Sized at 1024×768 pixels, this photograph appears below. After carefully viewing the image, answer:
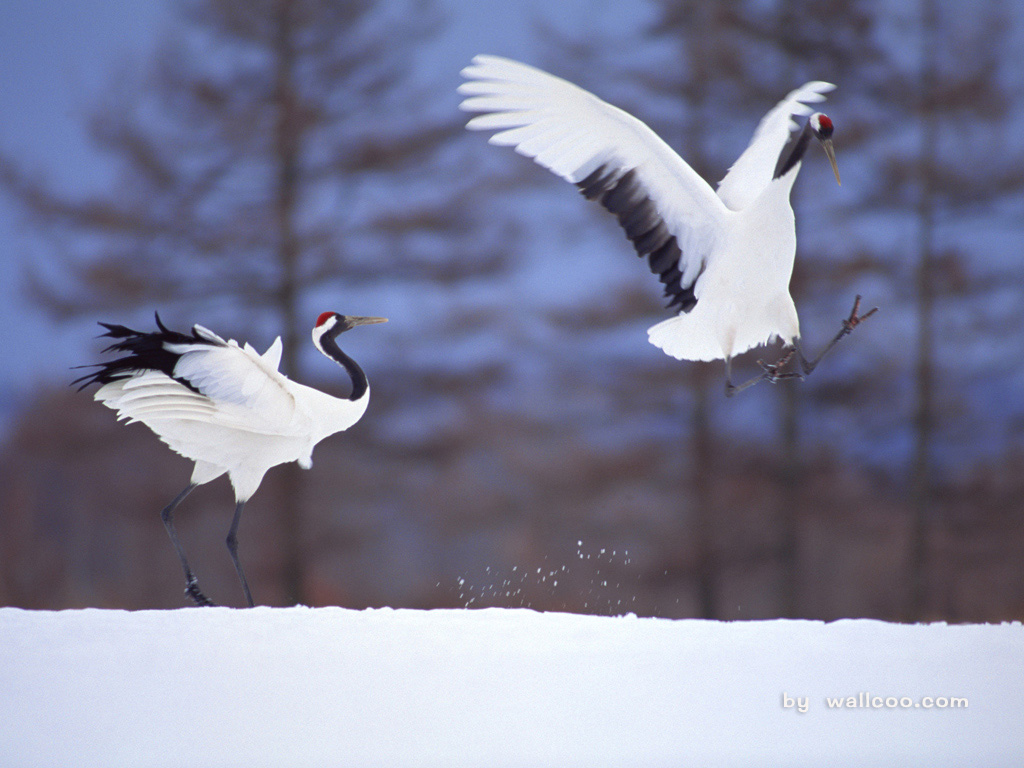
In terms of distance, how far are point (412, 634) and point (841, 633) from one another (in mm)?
1484

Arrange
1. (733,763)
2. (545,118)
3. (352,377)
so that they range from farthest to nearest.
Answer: (352,377)
(545,118)
(733,763)

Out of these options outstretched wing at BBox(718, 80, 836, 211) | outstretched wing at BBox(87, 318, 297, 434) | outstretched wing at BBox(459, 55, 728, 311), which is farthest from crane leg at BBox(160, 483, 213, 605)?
outstretched wing at BBox(718, 80, 836, 211)

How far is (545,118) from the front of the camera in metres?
2.83

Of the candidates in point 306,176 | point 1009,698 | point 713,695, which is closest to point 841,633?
point 1009,698

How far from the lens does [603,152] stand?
2848 mm

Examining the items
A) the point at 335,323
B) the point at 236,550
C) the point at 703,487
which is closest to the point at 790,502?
the point at 703,487

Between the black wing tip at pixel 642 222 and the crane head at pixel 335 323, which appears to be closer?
the black wing tip at pixel 642 222

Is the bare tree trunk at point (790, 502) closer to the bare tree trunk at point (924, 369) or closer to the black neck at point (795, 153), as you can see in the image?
the bare tree trunk at point (924, 369)

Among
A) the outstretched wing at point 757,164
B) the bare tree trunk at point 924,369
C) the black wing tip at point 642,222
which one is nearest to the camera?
the black wing tip at point 642,222

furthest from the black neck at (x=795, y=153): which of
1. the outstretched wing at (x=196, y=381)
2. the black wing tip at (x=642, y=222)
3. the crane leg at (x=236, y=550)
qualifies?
the crane leg at (x=236, y=550)

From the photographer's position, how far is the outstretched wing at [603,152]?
9.05 ft

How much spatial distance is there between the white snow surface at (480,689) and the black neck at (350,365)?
2.62 ft

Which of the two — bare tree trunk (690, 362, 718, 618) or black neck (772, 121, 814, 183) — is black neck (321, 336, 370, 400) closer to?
black neck (772, 121, 814, 183)

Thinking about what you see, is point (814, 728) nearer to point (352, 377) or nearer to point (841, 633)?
point (841, 633)
